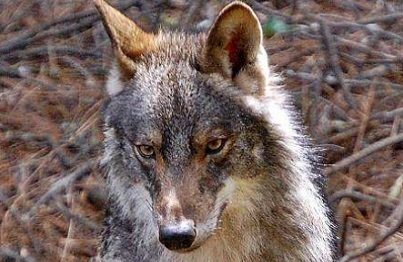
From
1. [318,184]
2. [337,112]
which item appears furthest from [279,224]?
[337,112]

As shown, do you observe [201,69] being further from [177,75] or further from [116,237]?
[116,237]

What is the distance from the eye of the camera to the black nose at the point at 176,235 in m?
4.49

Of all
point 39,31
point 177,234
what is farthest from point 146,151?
point 39,31

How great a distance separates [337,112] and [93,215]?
171 centimetres

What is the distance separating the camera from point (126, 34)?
5.17 m

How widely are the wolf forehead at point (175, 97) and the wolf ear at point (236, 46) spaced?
50mm

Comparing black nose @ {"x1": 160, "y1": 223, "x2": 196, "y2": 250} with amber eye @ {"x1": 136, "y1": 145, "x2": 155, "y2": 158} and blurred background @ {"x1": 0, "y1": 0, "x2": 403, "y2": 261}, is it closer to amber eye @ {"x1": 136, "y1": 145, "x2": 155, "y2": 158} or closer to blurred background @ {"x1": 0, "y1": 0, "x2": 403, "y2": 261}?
amber eye @ {"x1": 136, "y1": 145, "x2": 155, "y2": 158}

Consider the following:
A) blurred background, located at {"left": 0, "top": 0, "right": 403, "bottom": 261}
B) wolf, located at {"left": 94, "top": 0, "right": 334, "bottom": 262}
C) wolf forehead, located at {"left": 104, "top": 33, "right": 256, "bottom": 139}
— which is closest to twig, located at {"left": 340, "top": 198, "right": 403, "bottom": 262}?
blurred background, located at {"left": 0, "top": 0, "right": 403, "bottom": 261}

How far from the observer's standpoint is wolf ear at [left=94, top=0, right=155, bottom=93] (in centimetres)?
504

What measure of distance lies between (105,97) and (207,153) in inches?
109

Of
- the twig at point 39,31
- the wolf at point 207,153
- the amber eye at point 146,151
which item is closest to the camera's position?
the wolf at point 207,153

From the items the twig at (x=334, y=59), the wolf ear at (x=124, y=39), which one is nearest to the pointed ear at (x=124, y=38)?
the wolf ear at (x=124, y=39)

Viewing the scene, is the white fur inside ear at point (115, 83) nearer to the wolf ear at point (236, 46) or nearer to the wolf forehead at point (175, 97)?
the wolf forehead at point (175, 97)

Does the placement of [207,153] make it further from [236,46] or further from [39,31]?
[39,31]
